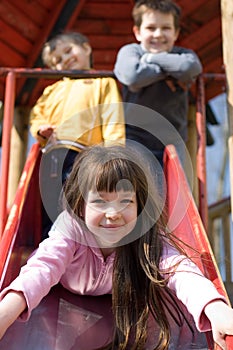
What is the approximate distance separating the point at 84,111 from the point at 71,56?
578 millimetres

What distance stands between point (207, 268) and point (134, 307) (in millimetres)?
281

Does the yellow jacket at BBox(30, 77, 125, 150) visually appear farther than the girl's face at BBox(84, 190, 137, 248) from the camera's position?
Yes

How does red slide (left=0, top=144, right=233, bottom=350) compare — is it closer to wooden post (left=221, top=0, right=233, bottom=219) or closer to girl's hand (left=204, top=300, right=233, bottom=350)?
girl's hand (left=204, top=300, right=233, bottom=350)

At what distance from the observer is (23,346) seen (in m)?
2.10

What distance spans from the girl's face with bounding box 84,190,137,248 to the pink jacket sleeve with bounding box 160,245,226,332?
0.17 m

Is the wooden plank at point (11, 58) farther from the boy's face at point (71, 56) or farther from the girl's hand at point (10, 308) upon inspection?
the girl's hand at point (10, 308)

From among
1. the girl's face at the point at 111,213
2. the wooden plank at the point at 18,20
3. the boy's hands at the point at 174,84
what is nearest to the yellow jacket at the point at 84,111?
the boy's hands at the point at 174,84

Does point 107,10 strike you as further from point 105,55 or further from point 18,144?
point 18,144

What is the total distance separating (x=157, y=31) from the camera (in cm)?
392

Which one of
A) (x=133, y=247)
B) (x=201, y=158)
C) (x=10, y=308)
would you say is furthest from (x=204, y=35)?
(x=10, y=308)

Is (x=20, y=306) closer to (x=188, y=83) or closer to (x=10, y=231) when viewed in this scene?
(x=10, y=231)

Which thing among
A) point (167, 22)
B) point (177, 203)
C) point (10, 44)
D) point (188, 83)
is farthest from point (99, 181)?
point (10, 44)

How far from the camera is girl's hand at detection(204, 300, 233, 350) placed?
179 centimetres

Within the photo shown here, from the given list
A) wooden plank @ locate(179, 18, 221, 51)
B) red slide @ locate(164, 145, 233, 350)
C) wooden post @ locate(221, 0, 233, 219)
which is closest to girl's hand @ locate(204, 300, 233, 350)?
red slide @ locate(164, 145, 233, 350)
